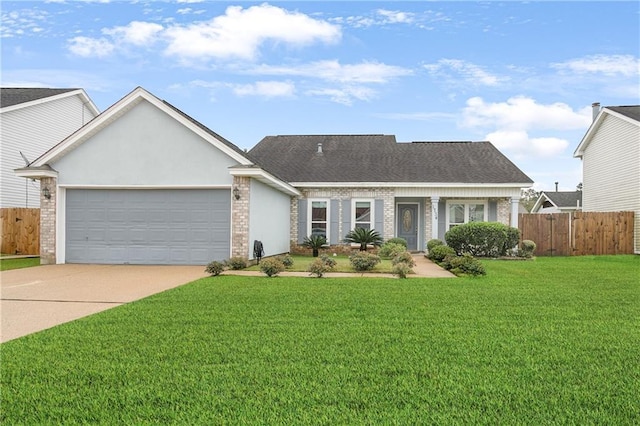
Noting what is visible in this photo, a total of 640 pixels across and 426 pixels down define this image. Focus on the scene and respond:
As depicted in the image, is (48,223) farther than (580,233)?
No

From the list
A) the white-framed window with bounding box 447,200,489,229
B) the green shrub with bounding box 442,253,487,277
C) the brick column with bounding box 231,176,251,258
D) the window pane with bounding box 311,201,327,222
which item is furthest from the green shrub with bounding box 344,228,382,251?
the brick column with bounding box 231,176,251,258

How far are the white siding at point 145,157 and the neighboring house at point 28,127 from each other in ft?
27.0

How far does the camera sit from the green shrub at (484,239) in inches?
692

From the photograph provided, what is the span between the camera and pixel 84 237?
14672mm

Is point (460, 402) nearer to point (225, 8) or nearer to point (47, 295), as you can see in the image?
point (47, 295)

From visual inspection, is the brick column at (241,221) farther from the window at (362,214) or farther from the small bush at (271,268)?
the window at (362,214)

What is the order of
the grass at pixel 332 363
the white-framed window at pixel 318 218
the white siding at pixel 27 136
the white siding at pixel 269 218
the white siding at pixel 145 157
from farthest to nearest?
the white siding at pixel 27 136
the white-framed window at pixel 318 218
the white siding at pixel 269 218
the white siding at pixel 145 157
the grass at pixel 332 363

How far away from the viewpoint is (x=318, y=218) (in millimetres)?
20312

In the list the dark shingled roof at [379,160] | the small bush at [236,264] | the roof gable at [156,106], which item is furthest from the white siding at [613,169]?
the small bush at [236,264]

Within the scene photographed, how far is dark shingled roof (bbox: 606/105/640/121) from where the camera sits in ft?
66.8

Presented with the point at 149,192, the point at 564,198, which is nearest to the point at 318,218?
the point at 149,192

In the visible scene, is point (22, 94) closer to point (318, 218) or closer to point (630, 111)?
point (318, 218)

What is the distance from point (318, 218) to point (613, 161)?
15.1 m

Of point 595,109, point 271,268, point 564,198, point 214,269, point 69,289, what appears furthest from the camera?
point 564,198
